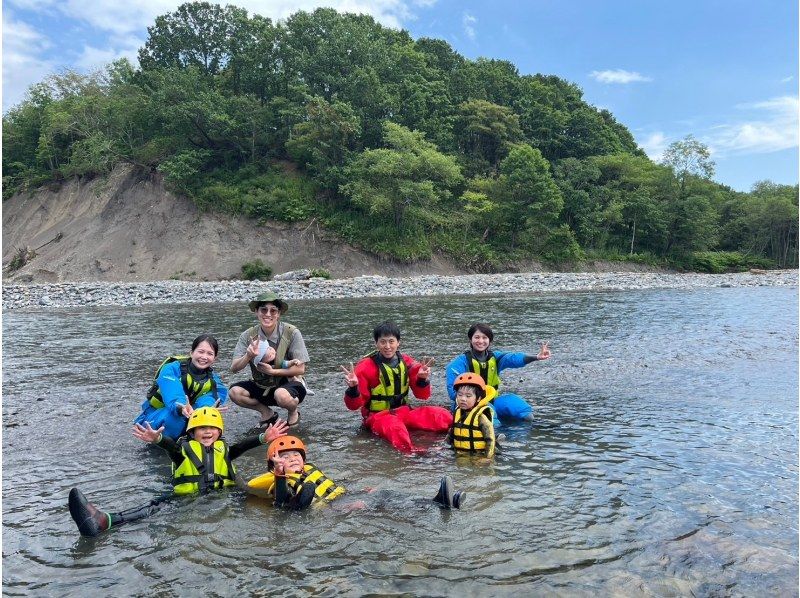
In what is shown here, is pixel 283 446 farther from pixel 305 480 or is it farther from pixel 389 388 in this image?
pixel 389 388

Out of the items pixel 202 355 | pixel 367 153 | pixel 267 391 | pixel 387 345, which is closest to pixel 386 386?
pixel 387 345

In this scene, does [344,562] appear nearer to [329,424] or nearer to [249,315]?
[329,424]

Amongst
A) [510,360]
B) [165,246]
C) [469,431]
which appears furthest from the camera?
[165,246]

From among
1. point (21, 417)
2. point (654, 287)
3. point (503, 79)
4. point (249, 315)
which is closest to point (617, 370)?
point (21, 417)

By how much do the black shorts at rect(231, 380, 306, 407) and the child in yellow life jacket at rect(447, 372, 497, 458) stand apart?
1981mm

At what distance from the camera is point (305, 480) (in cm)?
437

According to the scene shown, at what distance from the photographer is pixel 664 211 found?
4994 centimetres

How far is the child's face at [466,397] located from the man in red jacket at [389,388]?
0.67 m

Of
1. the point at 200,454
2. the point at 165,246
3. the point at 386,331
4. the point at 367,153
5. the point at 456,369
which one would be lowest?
the point at 200,454

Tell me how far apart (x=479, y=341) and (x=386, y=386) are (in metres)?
1.29

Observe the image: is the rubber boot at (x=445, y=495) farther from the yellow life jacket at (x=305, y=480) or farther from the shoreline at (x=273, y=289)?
the shoreline at (x=273, y=289)

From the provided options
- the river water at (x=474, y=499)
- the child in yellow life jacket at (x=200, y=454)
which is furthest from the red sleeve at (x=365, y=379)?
the child in yellow life jacket at (x=200, y=454)

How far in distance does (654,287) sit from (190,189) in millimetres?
32884

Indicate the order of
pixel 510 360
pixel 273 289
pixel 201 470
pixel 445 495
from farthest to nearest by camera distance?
pixel 273 289 < pixel 510 360 < pixel 201 470 < pixel 445 495
